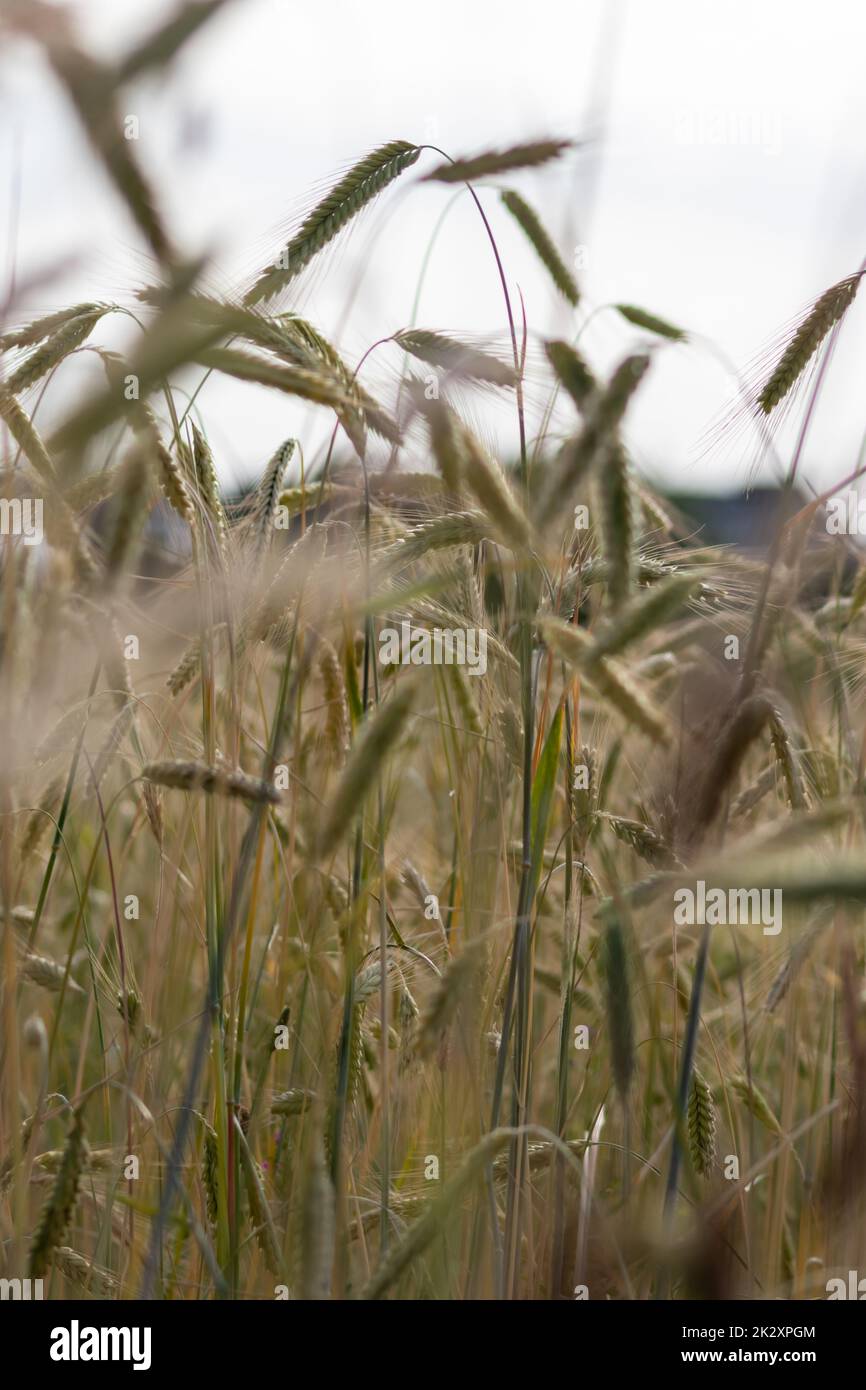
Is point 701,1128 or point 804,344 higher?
point 804,344

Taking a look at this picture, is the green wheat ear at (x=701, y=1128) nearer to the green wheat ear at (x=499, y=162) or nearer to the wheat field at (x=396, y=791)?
the wheat field at (x=396, y=791)

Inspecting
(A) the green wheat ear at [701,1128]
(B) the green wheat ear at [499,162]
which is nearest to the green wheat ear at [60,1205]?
(A) the green wheat ear at [701,1128]

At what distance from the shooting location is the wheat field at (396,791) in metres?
0.96

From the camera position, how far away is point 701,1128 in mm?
1417

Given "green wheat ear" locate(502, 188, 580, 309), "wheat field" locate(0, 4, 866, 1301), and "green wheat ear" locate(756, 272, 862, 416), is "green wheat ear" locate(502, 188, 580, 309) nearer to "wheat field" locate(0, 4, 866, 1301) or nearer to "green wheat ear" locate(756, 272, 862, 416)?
"wheat field" locate(0, 4, 866, 1301)

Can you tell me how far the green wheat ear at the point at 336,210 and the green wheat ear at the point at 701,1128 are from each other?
121 cm

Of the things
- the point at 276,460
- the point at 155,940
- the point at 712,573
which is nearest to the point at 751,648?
the point at 712,573

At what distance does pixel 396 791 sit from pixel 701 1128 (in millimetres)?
679

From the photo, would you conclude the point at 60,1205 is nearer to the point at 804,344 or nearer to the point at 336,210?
the point at 336,210

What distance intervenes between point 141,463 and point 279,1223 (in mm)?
1083

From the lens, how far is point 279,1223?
141 centimetres

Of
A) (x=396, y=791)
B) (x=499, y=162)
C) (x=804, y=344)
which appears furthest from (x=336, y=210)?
(x=396, y=791)
